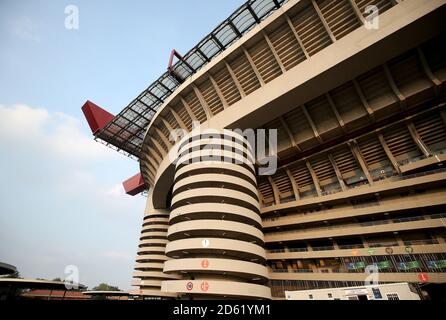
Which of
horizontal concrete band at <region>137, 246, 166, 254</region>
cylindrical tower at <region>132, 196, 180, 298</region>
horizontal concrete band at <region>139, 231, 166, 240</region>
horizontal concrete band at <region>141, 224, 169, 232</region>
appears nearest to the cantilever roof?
cylindrical tower at <region>132, 196, 180, 298</region>

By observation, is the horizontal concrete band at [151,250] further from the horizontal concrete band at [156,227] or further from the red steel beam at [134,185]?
the red steel beam at [134,185]

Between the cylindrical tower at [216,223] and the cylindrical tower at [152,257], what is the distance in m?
17.3

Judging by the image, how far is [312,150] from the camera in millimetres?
29578

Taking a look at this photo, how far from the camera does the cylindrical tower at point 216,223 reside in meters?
20.2

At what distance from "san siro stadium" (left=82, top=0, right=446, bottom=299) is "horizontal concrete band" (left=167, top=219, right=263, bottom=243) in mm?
124

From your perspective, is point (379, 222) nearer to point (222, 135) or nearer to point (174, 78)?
point (222, 135)

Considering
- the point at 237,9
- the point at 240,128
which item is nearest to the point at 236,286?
the point at 240,128

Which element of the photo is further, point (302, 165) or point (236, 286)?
point (302, 165)

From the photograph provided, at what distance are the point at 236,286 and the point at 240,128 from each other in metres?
18.4

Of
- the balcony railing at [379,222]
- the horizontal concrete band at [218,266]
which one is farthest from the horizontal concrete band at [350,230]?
the horizontal concrete band at [218,266]

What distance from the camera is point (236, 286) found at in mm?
19359

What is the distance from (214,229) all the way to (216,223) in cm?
63
